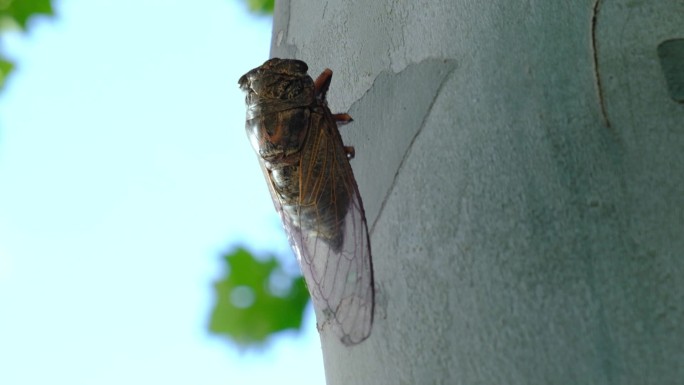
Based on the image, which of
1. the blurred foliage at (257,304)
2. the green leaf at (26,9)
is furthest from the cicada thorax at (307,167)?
the green leaf at (26,9)

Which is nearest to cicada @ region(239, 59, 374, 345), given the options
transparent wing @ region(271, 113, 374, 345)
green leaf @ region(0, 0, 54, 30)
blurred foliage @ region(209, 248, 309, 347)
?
transparent wing @ region(271, 113, 374, 345)

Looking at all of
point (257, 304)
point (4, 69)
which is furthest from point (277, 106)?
point (4, 69)

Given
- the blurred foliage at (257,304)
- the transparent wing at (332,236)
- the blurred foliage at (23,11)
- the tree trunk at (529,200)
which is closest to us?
the tree trunk at (529,200)

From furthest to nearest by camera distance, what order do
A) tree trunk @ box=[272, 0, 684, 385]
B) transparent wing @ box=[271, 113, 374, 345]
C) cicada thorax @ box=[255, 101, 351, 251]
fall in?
cicada thorax @ box=[255, 101, 351, 251], transparent wing @ box=[271, 113, 374, 345], tree trunk @ box=[272, 0, 684, 385]

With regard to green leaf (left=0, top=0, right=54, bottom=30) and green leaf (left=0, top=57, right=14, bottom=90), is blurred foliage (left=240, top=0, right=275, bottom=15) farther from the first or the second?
green leaf (left=0, top=57, right=14, bottom=90)

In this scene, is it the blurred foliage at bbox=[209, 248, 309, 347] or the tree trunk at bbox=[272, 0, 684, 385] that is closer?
the tree trunk at bbox=[272, 0, 684, 385]

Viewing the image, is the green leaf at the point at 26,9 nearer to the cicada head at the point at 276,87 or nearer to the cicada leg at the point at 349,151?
the cicada head at the point at 276,87

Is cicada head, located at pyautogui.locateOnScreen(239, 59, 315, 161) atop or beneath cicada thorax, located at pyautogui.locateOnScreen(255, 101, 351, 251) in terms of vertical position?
atop
